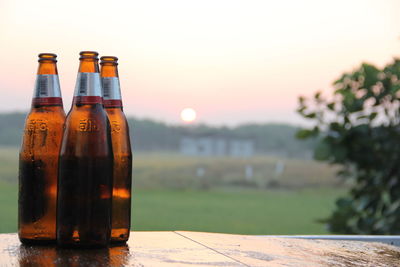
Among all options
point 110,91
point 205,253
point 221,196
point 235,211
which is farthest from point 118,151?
point 221,196

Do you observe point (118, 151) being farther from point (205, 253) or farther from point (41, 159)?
point (205, 253)

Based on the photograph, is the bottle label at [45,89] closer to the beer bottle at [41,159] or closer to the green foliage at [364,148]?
the beer bottle at [41,159]

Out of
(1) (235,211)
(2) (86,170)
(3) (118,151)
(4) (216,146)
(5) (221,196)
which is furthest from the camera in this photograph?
(4) (216,146)

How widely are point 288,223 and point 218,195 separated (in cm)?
352

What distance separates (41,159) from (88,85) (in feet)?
0.57

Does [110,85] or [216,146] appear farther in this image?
[216,146]

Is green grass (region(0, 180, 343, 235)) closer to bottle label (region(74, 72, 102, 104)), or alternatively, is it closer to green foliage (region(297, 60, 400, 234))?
green foliage (region(297, 60, 400, 234))

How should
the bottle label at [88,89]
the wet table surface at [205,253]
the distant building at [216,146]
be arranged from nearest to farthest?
the wet table surface at [205,253] → the bottle label at [88,89] → the distant building at [216,146]

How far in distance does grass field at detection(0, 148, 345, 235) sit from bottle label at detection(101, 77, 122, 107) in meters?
4.13

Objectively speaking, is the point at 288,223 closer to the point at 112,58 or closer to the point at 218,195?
the point at 218,195

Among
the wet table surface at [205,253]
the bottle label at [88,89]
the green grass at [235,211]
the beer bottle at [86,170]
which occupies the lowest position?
the green grass at [235,211]

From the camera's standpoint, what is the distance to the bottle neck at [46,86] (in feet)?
3.76

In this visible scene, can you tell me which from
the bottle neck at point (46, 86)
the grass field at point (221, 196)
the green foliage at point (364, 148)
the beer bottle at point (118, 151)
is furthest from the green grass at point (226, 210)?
the bottle neck at point (46, 86)

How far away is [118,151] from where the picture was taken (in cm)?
120
